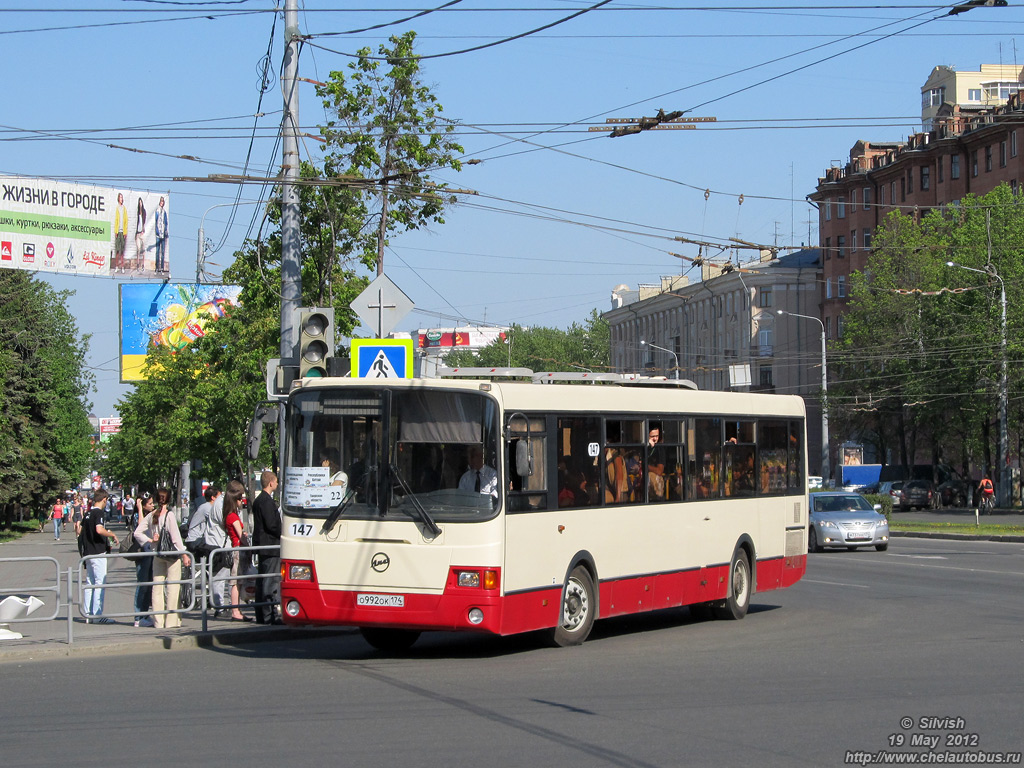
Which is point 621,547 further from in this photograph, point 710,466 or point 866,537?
point 866,537

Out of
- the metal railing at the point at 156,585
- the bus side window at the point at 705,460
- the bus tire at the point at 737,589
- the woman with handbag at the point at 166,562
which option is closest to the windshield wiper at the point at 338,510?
the metal railing at the point at 156,585

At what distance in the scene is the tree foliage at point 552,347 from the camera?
146 m

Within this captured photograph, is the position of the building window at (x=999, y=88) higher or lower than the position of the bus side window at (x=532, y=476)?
higher

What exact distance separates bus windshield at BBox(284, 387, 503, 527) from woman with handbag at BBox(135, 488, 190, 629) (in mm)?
3015

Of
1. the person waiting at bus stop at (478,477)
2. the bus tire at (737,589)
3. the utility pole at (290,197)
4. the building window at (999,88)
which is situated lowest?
the bus tire at (737,589)

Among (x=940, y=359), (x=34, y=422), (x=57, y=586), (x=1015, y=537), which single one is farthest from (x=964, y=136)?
(x=57, y=586)

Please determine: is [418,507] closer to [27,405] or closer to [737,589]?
[737,589]

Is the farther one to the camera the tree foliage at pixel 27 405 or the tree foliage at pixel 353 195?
the tree foliage at pixel 27 405

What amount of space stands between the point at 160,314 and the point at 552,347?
105 meters

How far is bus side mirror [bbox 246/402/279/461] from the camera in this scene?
43.6ft

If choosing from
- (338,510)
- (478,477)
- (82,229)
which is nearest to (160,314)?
(82,229)

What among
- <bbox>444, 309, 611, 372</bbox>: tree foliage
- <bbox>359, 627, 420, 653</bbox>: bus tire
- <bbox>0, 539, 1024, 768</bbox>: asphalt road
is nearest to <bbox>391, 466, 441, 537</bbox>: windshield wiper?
<bbox>0, 539, 1024, 768</bbox>: asphalt road

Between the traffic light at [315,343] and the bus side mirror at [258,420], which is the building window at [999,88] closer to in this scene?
the traffic light at [315,343]

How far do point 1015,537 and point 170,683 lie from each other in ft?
97.4
